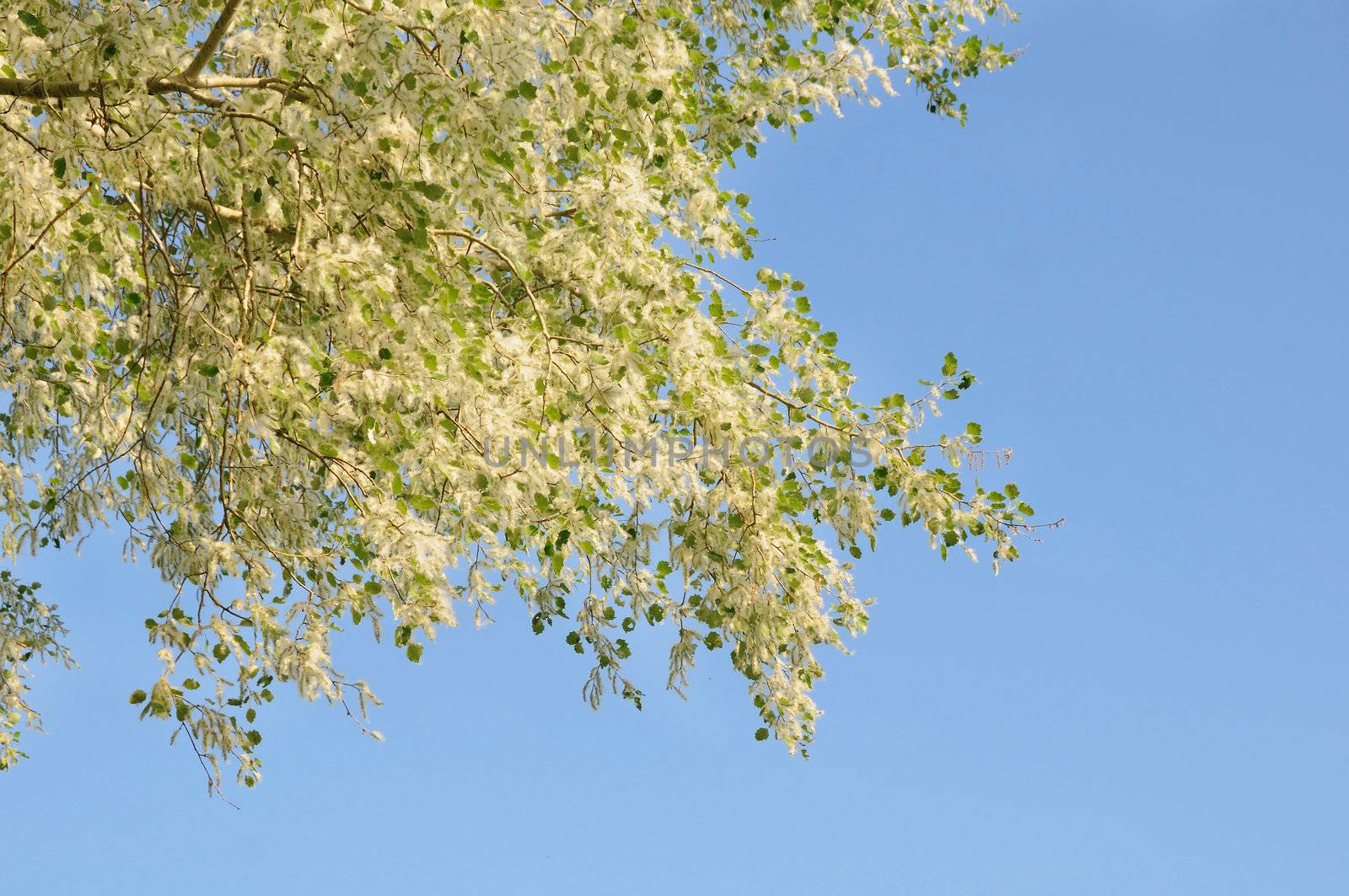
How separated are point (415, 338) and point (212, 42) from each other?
1751 mm

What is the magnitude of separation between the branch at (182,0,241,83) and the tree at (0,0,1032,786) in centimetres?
3

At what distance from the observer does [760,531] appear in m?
6.58

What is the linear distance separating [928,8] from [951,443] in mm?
5211

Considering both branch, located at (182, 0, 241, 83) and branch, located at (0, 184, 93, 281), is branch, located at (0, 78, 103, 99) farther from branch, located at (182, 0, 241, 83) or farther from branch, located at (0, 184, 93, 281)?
branch, located at (182, 0, 241, 83)

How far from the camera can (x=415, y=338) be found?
535cm

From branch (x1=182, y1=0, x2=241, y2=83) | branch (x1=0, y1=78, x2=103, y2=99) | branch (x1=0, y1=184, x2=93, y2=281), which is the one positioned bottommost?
branch (x1=0, y1=184, x2=93, y2=281)

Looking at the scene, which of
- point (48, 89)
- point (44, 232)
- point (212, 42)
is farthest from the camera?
point (212, 42)

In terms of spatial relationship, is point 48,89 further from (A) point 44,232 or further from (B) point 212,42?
(B) point 212,42

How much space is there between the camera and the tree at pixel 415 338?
5172mm

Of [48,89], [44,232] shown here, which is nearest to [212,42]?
[48,89]

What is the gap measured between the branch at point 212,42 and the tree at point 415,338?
3 cm

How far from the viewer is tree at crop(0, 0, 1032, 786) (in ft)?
17.0

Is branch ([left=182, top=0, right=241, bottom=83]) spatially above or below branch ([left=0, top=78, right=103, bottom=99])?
above

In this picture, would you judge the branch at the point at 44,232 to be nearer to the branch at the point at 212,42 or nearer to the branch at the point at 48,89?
the branch at the point at 48,89
